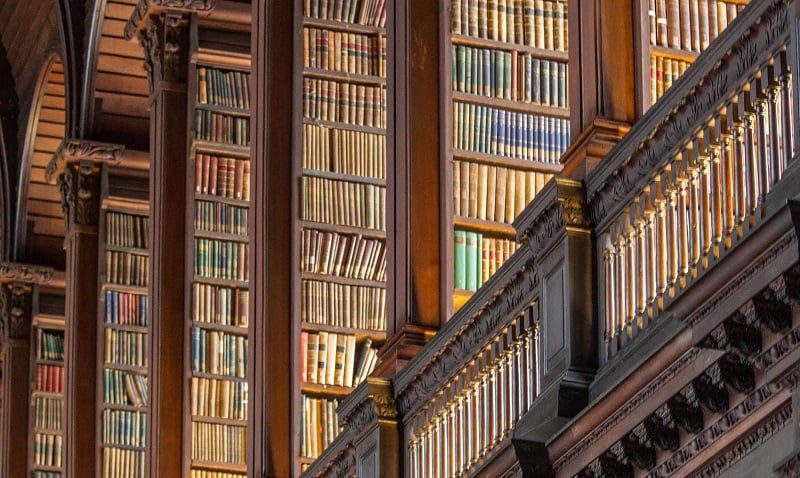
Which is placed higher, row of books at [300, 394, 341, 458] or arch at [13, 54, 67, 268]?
arch at [13, 54, 67, 268]

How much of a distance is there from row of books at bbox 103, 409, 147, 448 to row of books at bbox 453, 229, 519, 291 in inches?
201

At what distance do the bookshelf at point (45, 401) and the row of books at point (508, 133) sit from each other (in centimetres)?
740

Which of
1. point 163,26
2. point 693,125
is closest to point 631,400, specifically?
point 693,125

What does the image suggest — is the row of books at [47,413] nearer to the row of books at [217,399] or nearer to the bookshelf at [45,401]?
the bookshelf at [45,401]

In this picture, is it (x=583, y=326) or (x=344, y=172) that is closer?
(x=583, y=326)

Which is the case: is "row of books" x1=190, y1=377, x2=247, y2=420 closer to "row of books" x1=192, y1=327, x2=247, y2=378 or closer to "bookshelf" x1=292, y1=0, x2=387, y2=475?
"row of books" x1=192, y1=327, x2=247, y2=378

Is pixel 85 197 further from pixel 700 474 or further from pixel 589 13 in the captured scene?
pixel 700 474

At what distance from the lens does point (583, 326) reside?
23.0 ft

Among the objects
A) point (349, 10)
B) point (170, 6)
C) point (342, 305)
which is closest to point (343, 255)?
point (342, 305)

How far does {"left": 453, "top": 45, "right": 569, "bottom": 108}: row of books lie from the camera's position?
30.2 ft

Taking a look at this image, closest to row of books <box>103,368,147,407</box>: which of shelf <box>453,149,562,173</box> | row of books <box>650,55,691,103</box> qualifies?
shelf <box>453,149,562,173</box>

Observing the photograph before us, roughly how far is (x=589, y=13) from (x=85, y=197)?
716 cm

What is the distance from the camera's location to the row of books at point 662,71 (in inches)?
302

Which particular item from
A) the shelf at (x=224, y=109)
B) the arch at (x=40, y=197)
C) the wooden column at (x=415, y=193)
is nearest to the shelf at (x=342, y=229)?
the wooden column at (x=415, y=193)
